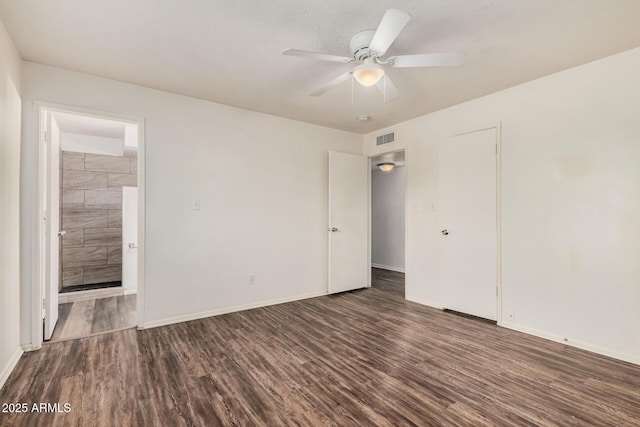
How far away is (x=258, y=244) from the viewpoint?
3.90 metres

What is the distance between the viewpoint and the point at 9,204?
90.2 inches

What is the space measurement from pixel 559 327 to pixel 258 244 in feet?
10.8

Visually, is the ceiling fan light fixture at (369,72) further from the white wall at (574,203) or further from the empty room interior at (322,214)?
the white wall at (574,203)

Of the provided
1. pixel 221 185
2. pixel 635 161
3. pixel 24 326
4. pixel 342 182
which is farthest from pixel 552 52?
pixel 24 326

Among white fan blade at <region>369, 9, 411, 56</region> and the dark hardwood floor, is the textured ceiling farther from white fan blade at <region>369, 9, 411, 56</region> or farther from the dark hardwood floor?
the dark hardwood floor

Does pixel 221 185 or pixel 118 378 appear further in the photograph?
pixel 221 185

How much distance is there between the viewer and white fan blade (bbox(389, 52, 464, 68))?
193 centimetres

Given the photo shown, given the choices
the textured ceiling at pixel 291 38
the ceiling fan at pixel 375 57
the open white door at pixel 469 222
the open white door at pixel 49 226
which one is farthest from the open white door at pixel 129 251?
the open white door at pixel 469 222

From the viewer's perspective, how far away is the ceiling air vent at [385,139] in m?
4.49

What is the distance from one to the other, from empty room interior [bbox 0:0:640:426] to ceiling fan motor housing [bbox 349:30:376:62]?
2cm

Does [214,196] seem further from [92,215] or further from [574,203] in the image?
[574,203]

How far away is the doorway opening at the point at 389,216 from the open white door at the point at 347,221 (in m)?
1.34

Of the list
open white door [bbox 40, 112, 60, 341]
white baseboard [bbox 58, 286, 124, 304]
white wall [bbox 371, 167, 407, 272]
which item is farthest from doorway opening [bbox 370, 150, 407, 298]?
open white door [bbox 40, 112, 60, 341]

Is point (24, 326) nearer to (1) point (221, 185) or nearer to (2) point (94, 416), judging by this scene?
(2) point (94, 416)
